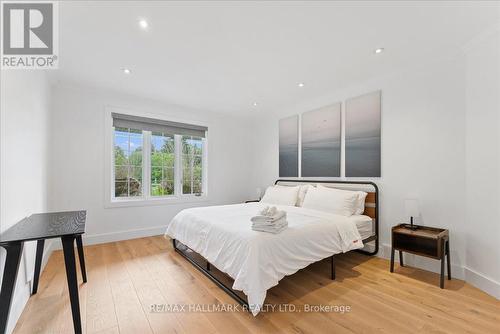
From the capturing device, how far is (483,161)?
7.13 feet

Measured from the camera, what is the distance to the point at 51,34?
2.09 m

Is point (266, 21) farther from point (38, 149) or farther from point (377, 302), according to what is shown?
point (38, 149)

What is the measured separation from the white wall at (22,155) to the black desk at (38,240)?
0.15 meters

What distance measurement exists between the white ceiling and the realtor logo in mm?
105

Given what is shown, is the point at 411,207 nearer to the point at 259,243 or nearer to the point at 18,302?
the point at 259,243

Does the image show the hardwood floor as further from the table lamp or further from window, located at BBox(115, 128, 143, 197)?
window, located at BBox(115, 128, 143, 197)

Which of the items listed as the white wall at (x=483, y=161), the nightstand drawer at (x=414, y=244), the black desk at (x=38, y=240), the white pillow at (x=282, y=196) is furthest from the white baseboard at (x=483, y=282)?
the black desk at (x=38, y=240)

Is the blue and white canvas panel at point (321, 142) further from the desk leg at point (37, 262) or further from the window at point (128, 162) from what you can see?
the desk leg at point (37, 262)

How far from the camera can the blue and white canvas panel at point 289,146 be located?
4.29 m

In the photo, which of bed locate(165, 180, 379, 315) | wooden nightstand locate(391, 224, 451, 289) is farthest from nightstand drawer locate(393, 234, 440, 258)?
bed locate(165, 180, 379, 315)

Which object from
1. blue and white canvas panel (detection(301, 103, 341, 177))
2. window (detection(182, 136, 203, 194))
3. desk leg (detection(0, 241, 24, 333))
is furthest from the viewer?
window (detection(182, 136, 203, 194))

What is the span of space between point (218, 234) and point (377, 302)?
1.60 meters

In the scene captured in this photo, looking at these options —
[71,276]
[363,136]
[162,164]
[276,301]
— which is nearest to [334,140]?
[363,136]

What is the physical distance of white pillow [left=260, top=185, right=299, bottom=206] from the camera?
3.74m
